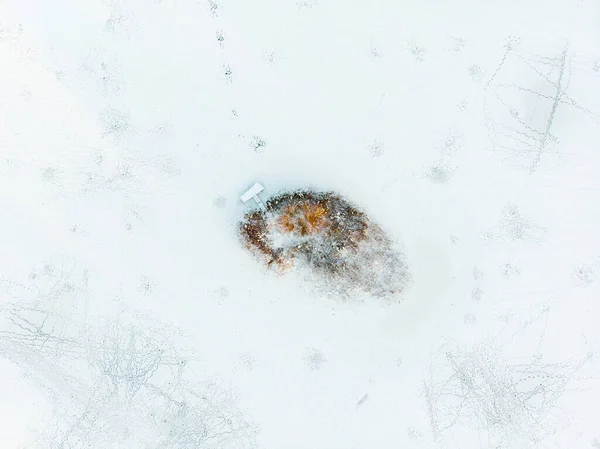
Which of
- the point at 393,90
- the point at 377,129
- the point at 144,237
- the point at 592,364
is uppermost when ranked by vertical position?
the point at 393,90

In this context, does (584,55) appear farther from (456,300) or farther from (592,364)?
(592,364)

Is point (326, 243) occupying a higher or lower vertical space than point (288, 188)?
lower

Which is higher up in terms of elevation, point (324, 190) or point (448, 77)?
point (448, 77)

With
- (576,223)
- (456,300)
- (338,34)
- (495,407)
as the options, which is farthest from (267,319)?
(576,223)
